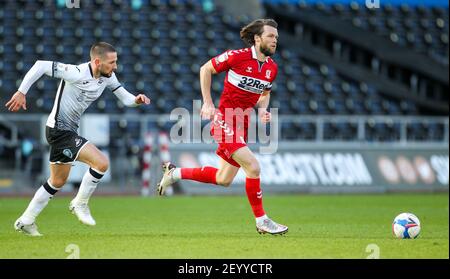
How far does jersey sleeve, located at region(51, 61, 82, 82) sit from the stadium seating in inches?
624

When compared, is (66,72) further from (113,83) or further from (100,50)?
(113,83)

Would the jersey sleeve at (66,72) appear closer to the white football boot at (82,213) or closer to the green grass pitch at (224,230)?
the white football boot at (82,213)

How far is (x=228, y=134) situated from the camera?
10984 mm

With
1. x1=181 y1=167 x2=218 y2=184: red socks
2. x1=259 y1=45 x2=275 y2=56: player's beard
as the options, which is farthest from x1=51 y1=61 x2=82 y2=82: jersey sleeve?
x1=259 y1=45 x2=275 y2=56: player's beard

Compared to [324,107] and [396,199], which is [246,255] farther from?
[324,107]

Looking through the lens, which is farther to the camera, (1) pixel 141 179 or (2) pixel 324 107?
(2) pixel 324 107

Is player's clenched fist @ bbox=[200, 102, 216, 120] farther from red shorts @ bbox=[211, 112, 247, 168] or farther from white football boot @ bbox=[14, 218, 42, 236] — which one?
white football boot @ bbox=[14, 218, 42, 236]

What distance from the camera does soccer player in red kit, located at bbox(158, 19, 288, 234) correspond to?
10.9 meters

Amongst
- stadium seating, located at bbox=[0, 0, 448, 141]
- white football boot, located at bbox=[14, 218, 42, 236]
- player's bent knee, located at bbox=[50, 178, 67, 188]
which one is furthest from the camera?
stadium seating, located at bbox=[0, 0, 448, 141]

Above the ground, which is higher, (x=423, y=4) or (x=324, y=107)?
(x=423, y=4)
